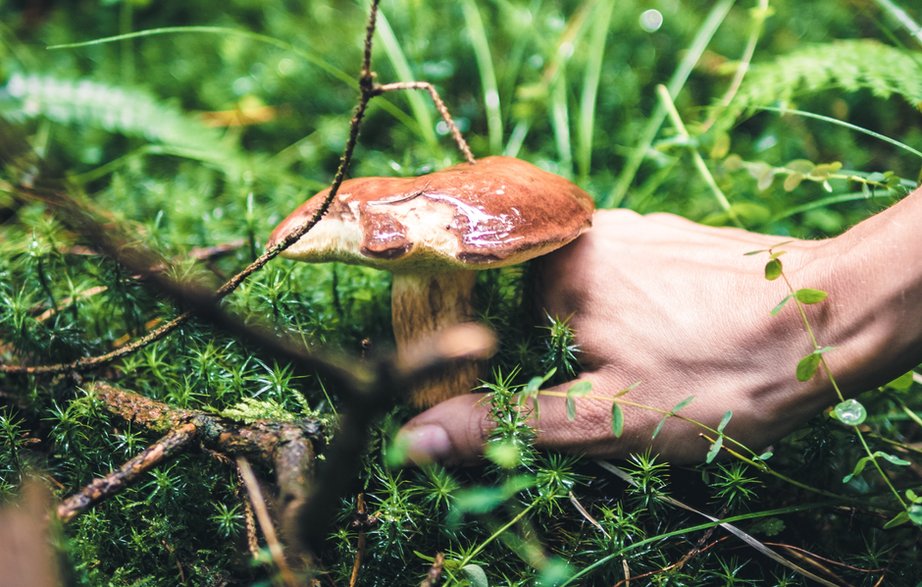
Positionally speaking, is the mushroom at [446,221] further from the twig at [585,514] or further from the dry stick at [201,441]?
the twig at [585,514]

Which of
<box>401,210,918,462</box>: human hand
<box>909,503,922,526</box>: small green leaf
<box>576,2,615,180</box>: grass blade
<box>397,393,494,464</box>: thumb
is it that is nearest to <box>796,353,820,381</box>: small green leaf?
<box>401,210,918,462</box>: human hand

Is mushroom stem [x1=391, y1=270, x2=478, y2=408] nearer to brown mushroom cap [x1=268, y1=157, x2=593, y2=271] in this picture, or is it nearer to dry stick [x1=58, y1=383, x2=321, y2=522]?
brown mushroom cap [x1=268, y1=157, x2=593, y2=271]

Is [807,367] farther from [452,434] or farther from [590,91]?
[590,91]

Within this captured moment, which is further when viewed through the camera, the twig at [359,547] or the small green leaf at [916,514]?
the twig at [359,547]

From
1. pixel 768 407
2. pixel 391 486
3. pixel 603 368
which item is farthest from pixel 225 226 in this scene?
pixel 768 407

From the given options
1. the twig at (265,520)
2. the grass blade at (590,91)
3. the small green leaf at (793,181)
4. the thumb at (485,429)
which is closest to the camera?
the twig at (265,520)

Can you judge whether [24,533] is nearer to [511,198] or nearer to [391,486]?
[391,486]

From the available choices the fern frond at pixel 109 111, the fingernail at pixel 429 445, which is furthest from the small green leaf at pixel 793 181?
the fern frond at pixel 109 111

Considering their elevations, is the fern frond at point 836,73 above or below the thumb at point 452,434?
above

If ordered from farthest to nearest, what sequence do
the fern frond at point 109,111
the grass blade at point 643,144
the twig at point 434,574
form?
the fern frond at point 109,111 < the grass blade at point 643,144 < the twig at point 434,574
